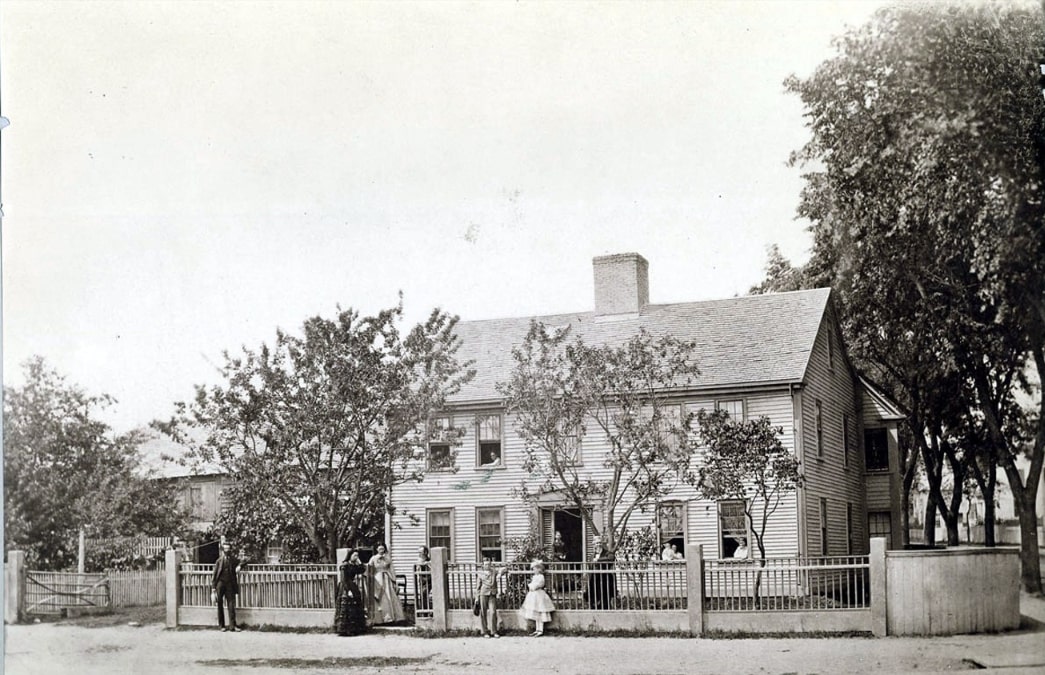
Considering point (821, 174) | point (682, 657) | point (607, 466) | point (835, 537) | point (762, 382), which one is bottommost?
point (682, 657)

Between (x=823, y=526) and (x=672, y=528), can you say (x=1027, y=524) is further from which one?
(x=672, y=528)

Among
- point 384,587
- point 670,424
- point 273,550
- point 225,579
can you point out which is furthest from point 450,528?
point 225,579

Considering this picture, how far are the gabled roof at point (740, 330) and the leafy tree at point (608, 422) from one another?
10cm

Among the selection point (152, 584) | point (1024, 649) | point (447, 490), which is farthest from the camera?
point (152, 584)

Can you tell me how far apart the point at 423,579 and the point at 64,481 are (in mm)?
3507

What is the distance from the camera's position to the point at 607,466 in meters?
9.05

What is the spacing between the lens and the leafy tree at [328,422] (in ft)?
31.5

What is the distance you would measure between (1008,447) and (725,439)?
221 cm

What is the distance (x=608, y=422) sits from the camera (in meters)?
9.11

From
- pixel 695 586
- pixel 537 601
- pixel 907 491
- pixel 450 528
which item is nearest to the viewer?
pixel 695 586

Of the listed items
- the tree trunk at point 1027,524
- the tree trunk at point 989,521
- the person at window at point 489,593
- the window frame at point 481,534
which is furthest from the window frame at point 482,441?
the tree trunk at point 1027,524

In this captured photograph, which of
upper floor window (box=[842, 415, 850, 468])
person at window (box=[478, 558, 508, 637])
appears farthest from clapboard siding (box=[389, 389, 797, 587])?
upper floor window (box=[842, 415, 850, 468])

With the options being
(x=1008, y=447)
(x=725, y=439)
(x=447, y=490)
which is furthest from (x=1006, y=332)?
(x=447, y=490)

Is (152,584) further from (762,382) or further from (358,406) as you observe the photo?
(762,382)
